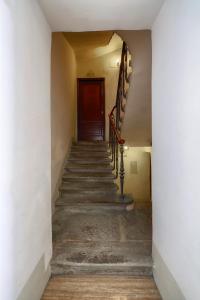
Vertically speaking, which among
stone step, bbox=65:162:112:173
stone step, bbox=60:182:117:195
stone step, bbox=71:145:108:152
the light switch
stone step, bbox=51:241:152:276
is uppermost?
stone step, bbox=71:145:108:152

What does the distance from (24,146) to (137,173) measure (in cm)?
567

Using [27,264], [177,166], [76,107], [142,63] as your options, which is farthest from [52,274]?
[76,107]

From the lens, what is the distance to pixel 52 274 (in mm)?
2533

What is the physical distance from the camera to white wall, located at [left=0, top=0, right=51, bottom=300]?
143cm

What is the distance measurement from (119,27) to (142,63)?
1.58 m

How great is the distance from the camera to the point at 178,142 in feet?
5.61

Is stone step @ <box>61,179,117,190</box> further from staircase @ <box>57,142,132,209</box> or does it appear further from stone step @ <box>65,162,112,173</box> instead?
stone step @ <box>65,162,112,173</box>

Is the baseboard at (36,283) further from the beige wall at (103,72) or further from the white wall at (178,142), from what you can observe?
the beige wall at (103,72)

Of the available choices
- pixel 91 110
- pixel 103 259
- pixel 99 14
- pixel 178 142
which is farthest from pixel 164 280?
pixel 91 110

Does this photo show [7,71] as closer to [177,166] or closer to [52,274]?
[177,166]

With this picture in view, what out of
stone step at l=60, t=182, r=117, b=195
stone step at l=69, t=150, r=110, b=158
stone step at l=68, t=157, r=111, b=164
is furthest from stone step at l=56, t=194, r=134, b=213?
stone step at l=69, t=150, r=110, b=158

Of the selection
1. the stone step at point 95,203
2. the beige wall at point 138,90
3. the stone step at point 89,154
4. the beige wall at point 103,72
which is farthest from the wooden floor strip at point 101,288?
the beige wall at point 103,72

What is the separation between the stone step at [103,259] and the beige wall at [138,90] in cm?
262

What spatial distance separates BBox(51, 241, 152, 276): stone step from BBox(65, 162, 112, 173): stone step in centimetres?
223
